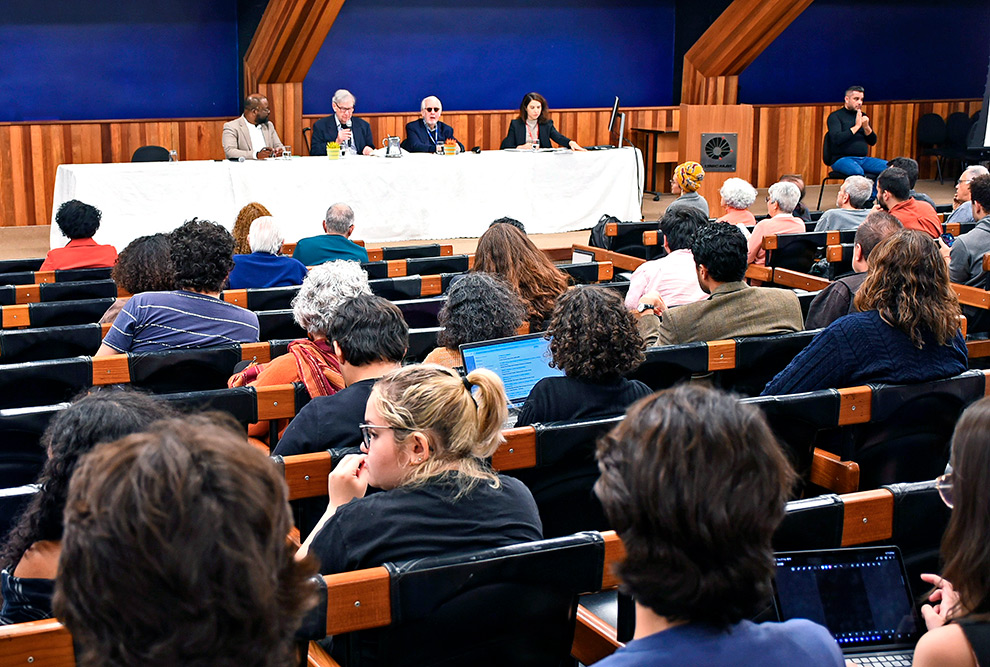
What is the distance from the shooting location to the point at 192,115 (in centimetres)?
999

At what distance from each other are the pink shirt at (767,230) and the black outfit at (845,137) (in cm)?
461

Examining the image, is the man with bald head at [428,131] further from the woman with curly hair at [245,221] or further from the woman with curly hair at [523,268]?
the woman with curly hair at [523,268]

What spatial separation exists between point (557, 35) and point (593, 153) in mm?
3040

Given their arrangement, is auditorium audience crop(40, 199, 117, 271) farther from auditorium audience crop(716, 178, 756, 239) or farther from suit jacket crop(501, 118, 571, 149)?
suit jacket crop(501, 118, 571, 149)

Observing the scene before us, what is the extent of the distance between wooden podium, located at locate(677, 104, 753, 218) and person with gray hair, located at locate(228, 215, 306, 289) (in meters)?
5.53

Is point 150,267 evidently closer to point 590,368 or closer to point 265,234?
point 265,234

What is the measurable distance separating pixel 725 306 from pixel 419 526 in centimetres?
202

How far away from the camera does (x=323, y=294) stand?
3125 mm

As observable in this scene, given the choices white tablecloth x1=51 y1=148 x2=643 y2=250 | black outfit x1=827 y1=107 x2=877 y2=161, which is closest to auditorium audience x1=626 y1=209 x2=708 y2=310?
white tablecloth x1=51 y1=148 x2=643 y2=250

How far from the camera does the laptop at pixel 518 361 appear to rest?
3088 mm

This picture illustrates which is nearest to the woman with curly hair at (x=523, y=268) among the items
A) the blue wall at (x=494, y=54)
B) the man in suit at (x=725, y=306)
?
the man in suit at (x=725, y=306)

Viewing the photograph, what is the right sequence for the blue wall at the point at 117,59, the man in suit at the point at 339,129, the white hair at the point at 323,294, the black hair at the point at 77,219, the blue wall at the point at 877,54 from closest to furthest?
the white hair at the point at 323,294
the black hair at the point at 77,219
the man in suit at the point at 339,129
the blue wall at the point at 117,59
the blue wall at the point at 877,54

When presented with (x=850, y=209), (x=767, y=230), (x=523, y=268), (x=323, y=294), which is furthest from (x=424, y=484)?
(x=850, y=209)

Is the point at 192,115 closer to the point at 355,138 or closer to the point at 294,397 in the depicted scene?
the point at 355,138
